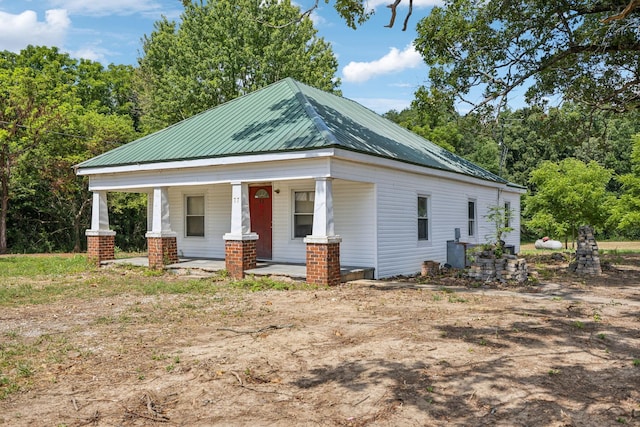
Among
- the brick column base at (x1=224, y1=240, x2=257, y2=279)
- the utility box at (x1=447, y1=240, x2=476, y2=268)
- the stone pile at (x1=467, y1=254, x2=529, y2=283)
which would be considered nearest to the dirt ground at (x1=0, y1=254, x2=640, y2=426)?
the stone pile at (x1=467, y1=254, x2=529, y2=283)

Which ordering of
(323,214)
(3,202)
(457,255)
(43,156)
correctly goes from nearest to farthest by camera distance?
1. (323,214)
2. (457,255)
3. (3,202)
4. (43,156)

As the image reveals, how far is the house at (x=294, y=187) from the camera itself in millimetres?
12250

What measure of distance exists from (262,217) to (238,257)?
3.05 metres

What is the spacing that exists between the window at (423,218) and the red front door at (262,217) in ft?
14.8

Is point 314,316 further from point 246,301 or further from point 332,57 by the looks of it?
point 332,57

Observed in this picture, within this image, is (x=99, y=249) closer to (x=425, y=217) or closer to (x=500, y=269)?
(x=425, y=217)

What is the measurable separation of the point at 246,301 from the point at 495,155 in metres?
38.6

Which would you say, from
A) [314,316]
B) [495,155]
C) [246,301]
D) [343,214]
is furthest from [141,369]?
[495,155]

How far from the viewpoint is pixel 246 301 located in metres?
10.2

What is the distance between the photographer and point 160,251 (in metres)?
14.8

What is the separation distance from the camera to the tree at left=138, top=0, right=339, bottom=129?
97.0ft

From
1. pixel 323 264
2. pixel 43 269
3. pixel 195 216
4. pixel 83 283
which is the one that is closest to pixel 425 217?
pixel 323 264

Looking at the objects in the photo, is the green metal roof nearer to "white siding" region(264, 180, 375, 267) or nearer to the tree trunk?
"white siding" region(264, 180, 375, 267)

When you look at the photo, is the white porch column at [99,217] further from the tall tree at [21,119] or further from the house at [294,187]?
the tall tree at [21,119]
